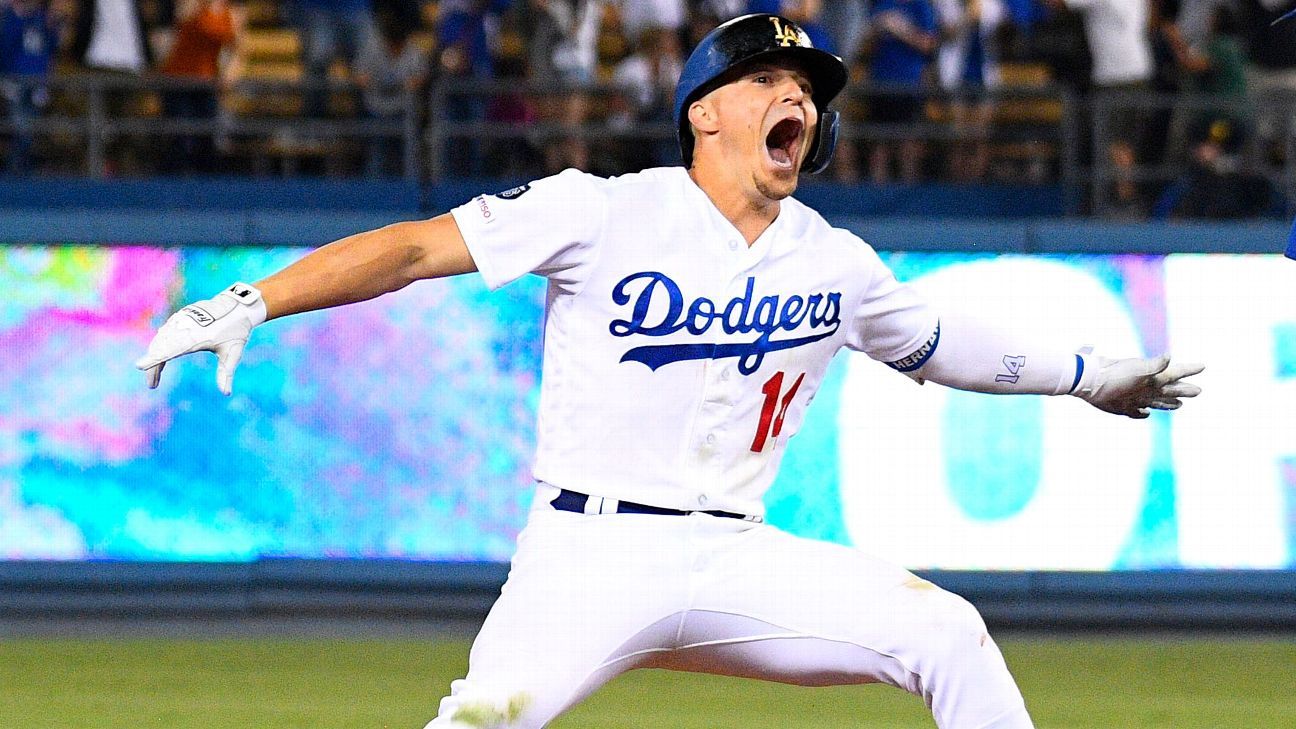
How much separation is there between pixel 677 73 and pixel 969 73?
209cm

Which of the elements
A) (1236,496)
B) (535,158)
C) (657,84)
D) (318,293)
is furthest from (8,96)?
(318,293)

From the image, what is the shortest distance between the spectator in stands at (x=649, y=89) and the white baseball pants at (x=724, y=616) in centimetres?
728

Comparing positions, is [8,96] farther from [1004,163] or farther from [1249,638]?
[1249,638]

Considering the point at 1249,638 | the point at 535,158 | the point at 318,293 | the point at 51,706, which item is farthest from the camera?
the point at 535,158

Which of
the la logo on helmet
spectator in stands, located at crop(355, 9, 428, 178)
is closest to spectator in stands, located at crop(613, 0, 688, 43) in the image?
spectator in stands, located at crop(355, 9, 428, 178)

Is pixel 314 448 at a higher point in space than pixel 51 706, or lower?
higher

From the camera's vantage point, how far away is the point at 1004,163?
39.4 feet

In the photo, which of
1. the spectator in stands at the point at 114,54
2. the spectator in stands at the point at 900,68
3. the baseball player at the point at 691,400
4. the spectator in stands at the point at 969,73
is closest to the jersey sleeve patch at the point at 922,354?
the baseball player at the point at 691,400

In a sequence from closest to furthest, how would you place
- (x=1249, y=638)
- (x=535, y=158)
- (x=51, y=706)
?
(x=51, y=706)
(x=1249, y=638)
(x=535, y=158)

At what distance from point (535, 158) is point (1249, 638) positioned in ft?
16.2

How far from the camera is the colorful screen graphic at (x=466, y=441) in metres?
9.19

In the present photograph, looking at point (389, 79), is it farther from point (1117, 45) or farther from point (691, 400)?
point (691, 400)

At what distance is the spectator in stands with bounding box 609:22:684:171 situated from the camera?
11.6 meters

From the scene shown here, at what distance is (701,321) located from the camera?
13.5 ft
